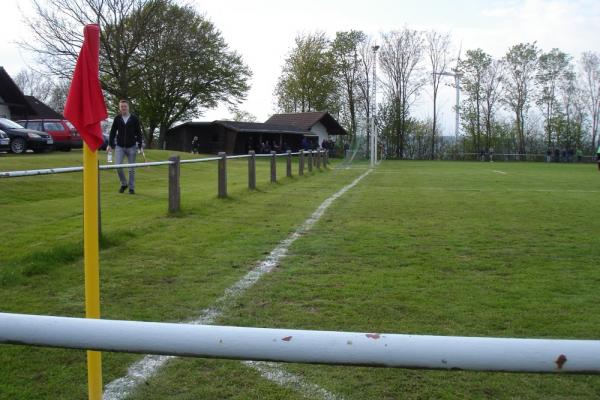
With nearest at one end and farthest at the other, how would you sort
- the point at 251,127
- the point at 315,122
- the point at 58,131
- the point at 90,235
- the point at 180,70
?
the point at 90,235 → the point at 58,131 → the point at 180,70 → the point at 251,127 → the point at 315,122

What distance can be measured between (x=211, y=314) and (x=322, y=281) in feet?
4.60

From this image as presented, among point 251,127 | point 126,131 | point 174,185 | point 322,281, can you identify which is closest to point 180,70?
point 251,127

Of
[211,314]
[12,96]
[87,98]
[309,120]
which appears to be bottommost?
[211,314]

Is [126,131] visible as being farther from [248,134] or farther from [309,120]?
[309,120]

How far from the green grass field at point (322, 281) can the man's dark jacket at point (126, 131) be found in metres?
1.77

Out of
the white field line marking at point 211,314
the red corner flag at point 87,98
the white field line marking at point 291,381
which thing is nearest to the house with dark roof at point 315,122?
the white field line marking at point 211,314

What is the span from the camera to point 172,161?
31.7 feet

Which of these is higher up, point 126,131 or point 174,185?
point 126,131

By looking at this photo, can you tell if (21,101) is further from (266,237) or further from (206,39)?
(266,237)

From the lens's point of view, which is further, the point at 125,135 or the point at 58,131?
the point at 58,131

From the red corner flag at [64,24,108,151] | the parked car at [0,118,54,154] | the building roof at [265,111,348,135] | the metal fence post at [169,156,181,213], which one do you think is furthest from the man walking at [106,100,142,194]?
the building roof at [265,111,348,135]

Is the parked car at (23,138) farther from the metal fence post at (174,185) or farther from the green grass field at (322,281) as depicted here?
the metal fence post at (174,185)

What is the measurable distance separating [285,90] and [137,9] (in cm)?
3513

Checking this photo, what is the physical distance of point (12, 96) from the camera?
41.3 metres
